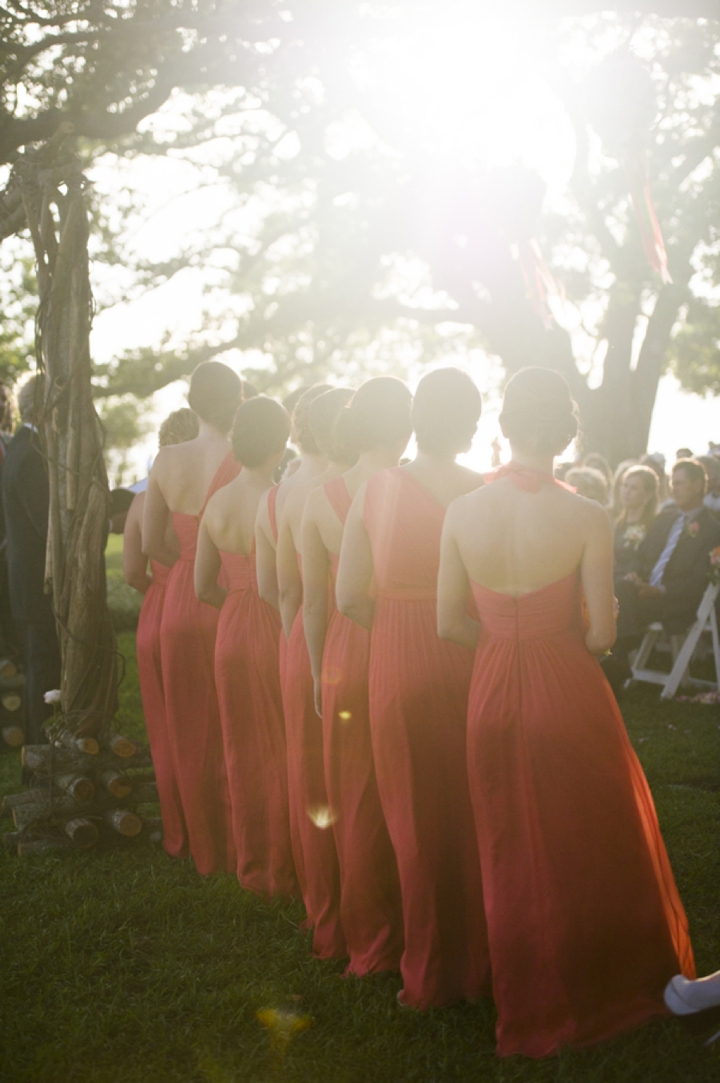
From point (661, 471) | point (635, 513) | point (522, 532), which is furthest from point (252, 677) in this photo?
point (661, 471)

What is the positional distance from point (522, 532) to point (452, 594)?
12.5 inches

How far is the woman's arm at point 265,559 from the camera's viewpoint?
4.42 metres

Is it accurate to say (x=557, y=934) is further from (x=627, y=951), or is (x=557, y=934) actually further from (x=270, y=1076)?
(x=270, y=1076)

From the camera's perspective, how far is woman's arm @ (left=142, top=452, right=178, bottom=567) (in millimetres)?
5117

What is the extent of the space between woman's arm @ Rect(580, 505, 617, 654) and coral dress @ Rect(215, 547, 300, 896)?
1.97m

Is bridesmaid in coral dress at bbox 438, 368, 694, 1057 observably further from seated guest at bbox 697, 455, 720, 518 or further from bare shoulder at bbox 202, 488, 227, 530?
seated guest at bbox 697, 455, 720, 518

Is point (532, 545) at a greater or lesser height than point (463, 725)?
greater

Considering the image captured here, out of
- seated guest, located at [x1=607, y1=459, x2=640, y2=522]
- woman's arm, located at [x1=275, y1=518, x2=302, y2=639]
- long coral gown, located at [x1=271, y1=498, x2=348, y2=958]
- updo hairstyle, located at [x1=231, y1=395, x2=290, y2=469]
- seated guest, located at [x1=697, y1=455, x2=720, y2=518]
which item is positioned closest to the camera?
long coral gown, located at [x1=271, y1=498, x2=348, y2=958]

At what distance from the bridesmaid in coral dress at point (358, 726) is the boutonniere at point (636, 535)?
598cm

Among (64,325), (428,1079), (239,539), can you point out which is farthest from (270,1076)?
(64,325)

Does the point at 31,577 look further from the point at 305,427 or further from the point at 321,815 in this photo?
the point at 321,815

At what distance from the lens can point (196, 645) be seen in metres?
5.04

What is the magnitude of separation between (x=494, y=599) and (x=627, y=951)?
1.16 meters

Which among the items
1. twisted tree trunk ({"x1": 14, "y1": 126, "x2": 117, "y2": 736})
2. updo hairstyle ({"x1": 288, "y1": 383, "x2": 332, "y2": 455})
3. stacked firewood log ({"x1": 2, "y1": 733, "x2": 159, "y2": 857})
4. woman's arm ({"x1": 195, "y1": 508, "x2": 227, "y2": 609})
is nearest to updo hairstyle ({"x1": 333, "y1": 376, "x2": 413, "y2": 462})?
updo hairstyle ({"x1": 288, "y1": 383, "x2": 332, "y2": 455})
